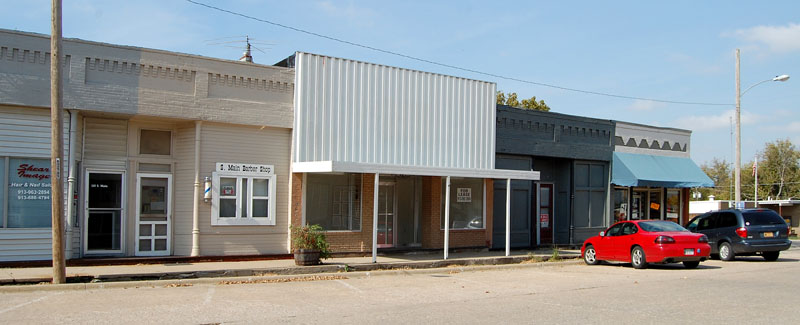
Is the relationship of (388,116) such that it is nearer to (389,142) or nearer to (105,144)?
(389,142)

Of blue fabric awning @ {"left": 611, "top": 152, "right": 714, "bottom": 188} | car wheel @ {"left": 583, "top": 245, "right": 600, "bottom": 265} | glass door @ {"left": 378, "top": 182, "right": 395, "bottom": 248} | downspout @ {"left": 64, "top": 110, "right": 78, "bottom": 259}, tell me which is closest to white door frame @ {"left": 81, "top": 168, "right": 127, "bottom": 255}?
downspout @ {"left": 64, "top": 110, "right": 78, "bottom": 259}

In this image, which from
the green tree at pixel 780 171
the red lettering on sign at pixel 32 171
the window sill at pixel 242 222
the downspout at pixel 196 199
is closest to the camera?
the red lettering on sign at pixel 32 171

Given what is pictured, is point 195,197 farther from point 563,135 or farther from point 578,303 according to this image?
point 563,135

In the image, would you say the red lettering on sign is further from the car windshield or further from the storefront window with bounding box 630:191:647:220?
the storefront window with bounding box 630:191:647:220

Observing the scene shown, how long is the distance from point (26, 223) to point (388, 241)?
961 centimetres

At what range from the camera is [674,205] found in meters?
28.7

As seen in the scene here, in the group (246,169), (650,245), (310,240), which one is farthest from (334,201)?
(650,245)

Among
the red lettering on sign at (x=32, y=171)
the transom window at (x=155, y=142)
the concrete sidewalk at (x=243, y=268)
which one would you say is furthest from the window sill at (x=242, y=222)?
the red lettering on sign at (x=32, y=171)

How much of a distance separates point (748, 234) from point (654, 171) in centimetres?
670

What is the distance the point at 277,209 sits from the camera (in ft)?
58.8

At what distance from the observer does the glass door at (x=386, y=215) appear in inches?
793

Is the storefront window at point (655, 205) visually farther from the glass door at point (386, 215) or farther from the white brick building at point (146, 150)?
the white brick building at point (146, 150)

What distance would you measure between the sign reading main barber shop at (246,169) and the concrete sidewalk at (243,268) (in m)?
2.31

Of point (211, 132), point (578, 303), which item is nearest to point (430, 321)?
point (578, 303)
